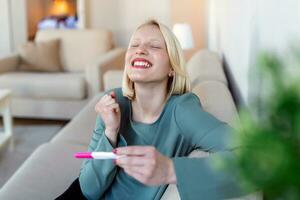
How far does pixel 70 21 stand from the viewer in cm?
541

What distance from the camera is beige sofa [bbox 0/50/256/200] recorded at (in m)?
1.35

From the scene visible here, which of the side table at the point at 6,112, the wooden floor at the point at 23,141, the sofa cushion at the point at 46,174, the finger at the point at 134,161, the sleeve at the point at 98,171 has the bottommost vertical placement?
the wooden floor at the point at 23,141

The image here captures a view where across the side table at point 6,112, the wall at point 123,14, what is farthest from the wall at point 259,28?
the wall at point 123,14

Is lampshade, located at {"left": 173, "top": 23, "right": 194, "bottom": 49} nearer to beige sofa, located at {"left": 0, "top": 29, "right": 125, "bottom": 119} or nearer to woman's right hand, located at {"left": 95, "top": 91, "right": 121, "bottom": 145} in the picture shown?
beige sofa, located at {"left": 0, "top": 29, "right": 125, "bottom": 119}

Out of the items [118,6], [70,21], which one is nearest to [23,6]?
[70,21]

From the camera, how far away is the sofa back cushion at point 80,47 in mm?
4043

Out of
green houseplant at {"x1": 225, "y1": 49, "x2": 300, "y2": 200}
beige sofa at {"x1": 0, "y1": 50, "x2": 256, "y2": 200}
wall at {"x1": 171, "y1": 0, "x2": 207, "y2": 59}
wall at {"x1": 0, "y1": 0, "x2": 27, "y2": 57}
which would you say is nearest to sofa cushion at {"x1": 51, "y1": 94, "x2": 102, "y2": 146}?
beige sofa at {"x1": 0, "y1": 50, "x2": 256, "y2": 200}

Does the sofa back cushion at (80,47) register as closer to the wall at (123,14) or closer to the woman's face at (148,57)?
the wall at (123,14)

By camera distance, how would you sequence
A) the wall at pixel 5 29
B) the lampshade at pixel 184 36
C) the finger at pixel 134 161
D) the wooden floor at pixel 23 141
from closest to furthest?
1. the finger at pixel 134 161
2. the wooden floor at pixel 23 141
3. the lampshade at pixel 184 36
4. the wall at pixel 5 29

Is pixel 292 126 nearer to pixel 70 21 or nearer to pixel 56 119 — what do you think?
pixel 56 119

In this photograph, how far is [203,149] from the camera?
1080mm

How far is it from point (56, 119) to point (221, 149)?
9.52 ft

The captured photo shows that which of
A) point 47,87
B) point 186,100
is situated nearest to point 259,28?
point 186,100

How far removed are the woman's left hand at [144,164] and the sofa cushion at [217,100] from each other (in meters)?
0.51
